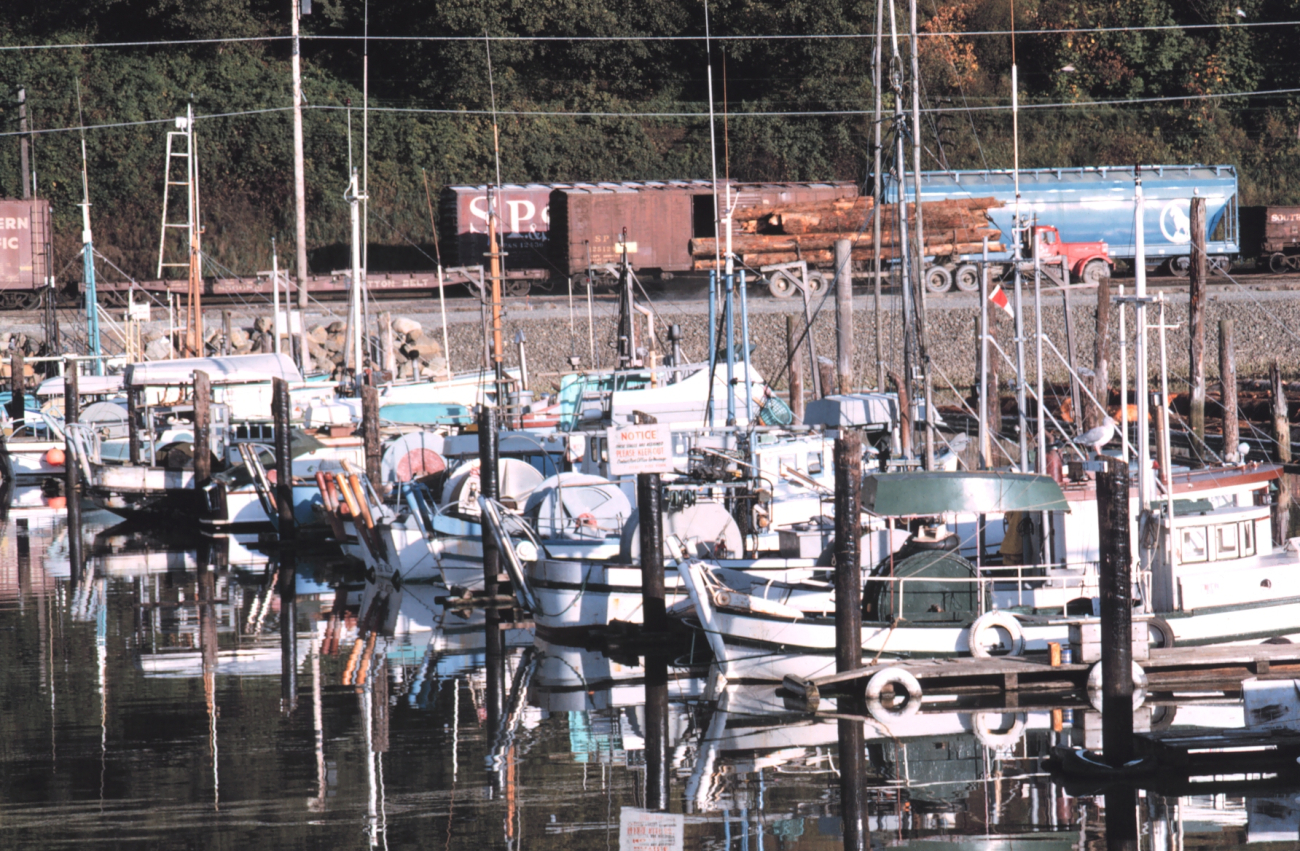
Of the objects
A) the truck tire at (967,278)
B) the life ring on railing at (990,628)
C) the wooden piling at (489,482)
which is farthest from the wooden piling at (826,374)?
the life ring on railing at (990,628)

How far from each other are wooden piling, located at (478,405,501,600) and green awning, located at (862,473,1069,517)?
263 inches

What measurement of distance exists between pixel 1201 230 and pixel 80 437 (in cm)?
2277

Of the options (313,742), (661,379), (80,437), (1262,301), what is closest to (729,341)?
(661,379)

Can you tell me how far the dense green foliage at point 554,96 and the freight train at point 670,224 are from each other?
6.13 m

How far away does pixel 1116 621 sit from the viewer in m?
12.2

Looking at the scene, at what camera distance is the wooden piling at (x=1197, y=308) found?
27.6 m

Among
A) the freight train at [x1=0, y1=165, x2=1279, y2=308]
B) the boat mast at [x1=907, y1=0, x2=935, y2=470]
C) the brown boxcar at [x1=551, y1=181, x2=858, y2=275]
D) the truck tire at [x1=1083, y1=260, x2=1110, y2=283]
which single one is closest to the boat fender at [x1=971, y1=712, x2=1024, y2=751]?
the boat mast at [x1=907, y1=0, x2=935, y2=470]

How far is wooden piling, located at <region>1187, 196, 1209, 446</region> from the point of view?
2761 cm

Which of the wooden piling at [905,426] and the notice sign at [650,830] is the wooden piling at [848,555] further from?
the wooden piling at [905,426]

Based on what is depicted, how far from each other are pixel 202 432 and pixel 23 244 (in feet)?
67.8

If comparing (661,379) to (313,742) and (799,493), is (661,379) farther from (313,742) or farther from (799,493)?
(313,742)

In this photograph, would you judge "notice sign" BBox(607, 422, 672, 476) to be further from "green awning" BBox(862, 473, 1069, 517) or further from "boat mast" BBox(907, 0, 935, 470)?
"boat mast" BBox(907, 0, 935, 470)

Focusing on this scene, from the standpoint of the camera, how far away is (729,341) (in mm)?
22438

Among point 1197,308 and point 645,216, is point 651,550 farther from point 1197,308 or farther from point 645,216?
point 645,216
